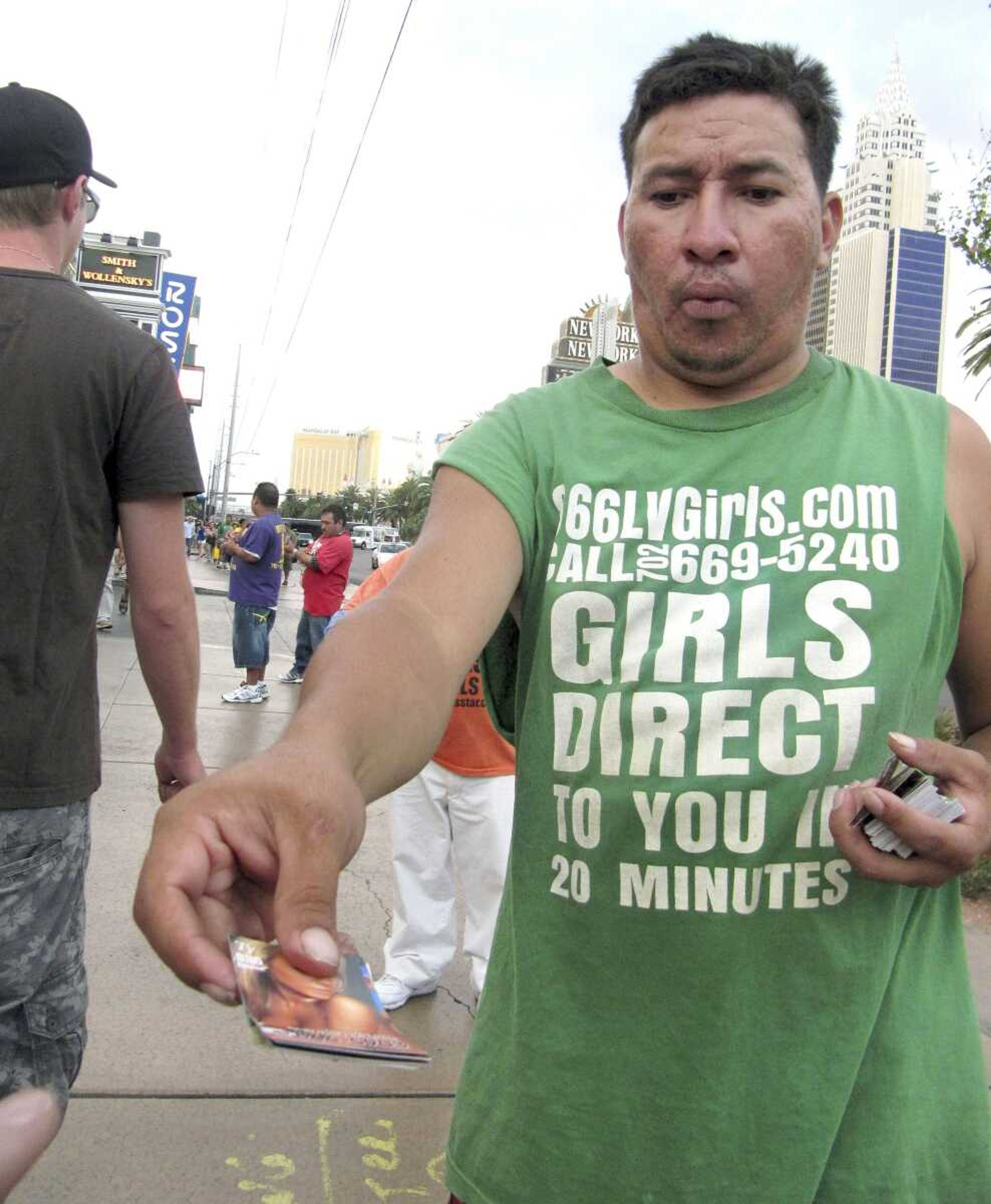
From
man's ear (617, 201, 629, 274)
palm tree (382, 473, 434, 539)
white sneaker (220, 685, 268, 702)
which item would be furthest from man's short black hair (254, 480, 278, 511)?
palm tree (382, 473, 434, 539)

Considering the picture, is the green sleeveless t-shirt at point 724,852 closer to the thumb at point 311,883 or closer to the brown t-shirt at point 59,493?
the thumb at point 311,883

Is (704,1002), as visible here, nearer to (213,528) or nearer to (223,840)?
(223,840)

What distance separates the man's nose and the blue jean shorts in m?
9.51

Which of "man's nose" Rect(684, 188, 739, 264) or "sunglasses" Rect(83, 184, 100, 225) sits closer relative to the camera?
"man's nose" Rect(684, 188, 739, 264)

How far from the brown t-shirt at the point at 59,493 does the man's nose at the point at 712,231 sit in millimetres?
1197

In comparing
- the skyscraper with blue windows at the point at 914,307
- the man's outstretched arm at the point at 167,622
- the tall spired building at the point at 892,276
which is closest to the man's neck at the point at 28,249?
the man's outstretched arm at the point at 167,622

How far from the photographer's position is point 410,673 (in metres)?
1.20

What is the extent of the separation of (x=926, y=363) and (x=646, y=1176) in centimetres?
9788

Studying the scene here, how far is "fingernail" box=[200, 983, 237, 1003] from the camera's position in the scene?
2.60 ft

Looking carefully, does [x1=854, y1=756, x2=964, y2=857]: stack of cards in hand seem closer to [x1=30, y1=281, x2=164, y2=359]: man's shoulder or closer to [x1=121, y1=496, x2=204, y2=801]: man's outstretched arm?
[x1=121, y1=496, x2=204, y2=801]: man's outstretched arm

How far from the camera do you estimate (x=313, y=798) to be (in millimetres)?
894

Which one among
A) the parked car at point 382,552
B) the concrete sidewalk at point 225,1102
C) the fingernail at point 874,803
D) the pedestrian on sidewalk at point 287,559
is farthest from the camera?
the parked car at point 382,552

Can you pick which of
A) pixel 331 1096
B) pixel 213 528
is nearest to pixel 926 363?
pixel 213 528

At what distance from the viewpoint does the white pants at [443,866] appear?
4344 millimetres
